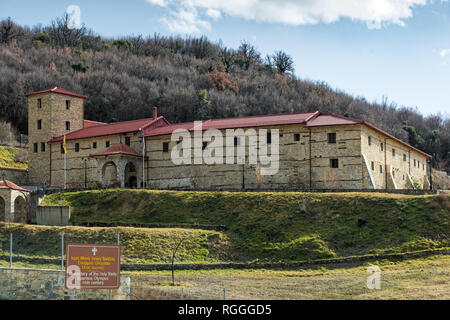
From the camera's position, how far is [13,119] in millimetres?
99375

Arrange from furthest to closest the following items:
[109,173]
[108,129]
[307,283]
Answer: [108,129], [109,173], [307,283]

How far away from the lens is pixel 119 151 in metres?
61.7


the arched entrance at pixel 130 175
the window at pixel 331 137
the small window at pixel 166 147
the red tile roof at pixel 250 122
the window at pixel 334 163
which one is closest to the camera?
the window at pixel 334 163

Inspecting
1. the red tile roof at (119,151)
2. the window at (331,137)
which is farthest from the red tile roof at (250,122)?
the window at (331,137)

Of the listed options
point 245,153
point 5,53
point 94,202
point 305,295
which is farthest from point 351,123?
point 5,53

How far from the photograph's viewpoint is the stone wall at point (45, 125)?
229 feet

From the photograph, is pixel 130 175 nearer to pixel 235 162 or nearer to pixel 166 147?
pixel 166 147

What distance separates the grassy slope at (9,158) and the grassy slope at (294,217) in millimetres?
25067

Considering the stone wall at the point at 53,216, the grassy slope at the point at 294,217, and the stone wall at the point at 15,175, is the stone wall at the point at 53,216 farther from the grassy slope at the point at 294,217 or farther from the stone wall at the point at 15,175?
the stone wall at the point at 15,175

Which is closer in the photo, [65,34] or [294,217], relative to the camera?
[294,217]

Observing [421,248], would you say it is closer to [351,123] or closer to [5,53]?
[351,123]

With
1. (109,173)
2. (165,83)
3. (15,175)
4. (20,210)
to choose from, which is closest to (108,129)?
(109,173)

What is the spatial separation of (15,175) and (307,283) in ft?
145
